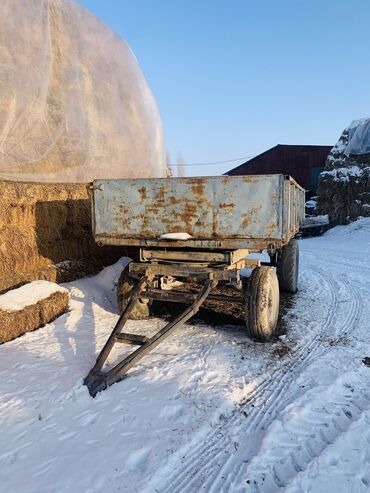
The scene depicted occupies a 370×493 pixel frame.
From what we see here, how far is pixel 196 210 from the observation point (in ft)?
16.1

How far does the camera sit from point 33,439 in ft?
10.4

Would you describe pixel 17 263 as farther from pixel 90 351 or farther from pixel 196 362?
pixel 196 362

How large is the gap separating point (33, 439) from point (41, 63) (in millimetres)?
7128

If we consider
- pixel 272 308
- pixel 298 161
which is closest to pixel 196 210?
pixel 272 308

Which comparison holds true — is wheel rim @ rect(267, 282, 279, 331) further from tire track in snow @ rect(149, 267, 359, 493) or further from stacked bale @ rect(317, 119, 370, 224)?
stacked bale @ rect(317, 119, 370, 224)

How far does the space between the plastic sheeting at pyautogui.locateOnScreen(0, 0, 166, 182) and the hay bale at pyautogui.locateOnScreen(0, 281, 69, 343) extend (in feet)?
8.07

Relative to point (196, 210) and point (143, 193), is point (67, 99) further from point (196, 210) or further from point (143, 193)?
point (196, 210)

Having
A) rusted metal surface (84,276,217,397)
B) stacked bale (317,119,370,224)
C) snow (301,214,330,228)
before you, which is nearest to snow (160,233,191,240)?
rusted metal surface (84,276,217,397)

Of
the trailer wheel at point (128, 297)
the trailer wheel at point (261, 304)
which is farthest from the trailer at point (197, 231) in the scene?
the trailer wheel at point (128, 297)

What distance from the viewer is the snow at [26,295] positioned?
209 inches

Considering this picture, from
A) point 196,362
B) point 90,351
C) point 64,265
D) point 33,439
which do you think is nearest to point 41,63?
point 64,265

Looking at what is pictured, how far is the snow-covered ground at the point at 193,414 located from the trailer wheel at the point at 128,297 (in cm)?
22

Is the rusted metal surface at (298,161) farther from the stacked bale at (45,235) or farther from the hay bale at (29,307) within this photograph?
the hay bale at (29,307)

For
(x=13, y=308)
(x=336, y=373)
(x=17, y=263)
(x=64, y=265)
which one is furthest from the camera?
(x=64, y=265)
